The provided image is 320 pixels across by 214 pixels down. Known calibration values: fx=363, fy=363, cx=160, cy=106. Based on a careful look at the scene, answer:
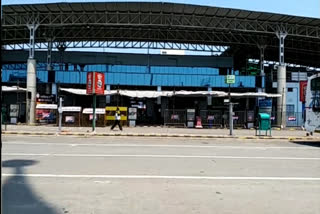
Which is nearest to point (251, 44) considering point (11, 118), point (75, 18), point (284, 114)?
point (284, 114)

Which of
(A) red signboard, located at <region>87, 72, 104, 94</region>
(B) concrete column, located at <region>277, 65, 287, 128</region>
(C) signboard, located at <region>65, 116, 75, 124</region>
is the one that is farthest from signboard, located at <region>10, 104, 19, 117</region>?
(B) concrete column, located at <region>277, 65, 287, 128</region>

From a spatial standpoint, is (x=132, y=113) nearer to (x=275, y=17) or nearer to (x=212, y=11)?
(x=212, y=11)

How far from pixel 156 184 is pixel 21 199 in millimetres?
2710

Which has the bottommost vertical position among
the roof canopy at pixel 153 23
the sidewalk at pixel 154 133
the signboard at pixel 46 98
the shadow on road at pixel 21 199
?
the shadow on road at pixel 21 199

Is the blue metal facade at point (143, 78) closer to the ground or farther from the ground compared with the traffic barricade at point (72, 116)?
farther from the ground

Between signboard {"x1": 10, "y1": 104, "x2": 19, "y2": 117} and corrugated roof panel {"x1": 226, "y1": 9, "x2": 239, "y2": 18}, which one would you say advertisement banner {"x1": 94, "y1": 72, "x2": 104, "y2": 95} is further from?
corrugated roof panel {"x1": 226, "y1": 9, "x2": 239, "y2": 18}

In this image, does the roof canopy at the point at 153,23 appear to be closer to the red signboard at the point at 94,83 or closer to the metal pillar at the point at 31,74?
the metal pillar at the point at 31,74

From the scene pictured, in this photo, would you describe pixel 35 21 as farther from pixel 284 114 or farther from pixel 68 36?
pixel 284 114

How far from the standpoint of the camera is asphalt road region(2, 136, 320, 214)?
19.3 ft

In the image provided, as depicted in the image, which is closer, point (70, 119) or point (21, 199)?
point (21, 199)

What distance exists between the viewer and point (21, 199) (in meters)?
6.16

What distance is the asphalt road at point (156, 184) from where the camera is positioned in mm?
5879

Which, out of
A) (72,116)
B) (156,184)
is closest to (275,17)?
(72,116)

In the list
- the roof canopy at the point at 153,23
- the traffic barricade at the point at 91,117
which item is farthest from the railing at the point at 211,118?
the roof canopy at the point at 153,23
